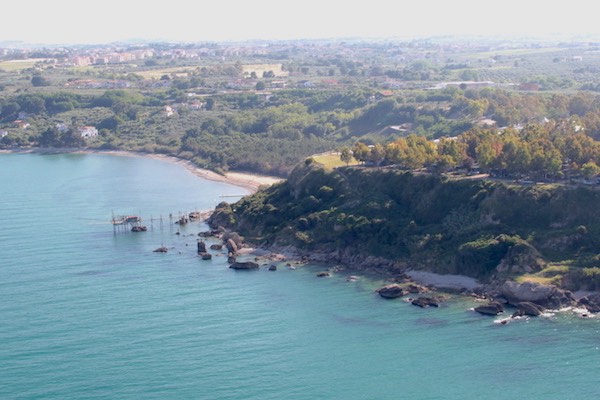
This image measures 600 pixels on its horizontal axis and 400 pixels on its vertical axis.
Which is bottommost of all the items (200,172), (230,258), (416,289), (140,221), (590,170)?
(200,172)

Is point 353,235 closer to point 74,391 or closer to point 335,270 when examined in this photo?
point 335,270

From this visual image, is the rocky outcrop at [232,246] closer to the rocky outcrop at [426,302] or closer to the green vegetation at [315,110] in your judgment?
the green vegetation at [315,110]

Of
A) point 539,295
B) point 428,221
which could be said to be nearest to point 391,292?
point 539,295

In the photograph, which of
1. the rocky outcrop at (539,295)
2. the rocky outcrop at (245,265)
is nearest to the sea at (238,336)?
the rocky outcrop at (245,265)

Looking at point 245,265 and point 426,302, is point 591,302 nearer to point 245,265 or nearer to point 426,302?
point 426,302

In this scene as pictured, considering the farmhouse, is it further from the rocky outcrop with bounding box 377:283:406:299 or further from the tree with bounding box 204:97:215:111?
the rocky outcrop with bounding box 377:283:406:299

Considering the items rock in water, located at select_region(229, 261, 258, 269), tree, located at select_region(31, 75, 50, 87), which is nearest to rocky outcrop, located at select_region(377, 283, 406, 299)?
rock in water, located at select_region(229, 261, 258, 269)
